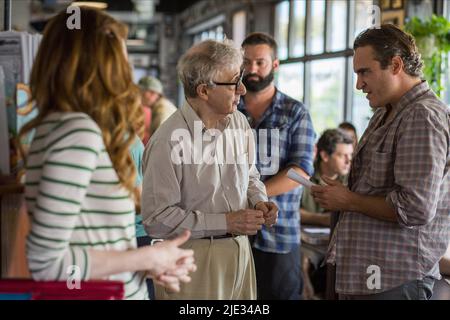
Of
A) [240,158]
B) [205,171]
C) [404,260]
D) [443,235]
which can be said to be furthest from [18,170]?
[443,235]

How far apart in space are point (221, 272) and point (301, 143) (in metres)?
1.01

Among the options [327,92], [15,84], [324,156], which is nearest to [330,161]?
[324,156]

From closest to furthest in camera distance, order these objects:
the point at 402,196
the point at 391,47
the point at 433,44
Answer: the point at 402,196 < the point at 391,47 < the point at 433,44

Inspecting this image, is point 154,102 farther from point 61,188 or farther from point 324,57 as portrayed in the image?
point 61,188

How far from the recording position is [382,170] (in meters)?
1.97

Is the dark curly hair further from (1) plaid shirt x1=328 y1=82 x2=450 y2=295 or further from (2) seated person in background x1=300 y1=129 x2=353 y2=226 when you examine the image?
(2) seated person in background x1=300 y1=129 x2=353 y2=226

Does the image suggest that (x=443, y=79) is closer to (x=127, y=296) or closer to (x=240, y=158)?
(x=240, y=158)

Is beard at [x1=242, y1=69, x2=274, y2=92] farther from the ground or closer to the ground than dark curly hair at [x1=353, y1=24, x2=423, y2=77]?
closer to the ground

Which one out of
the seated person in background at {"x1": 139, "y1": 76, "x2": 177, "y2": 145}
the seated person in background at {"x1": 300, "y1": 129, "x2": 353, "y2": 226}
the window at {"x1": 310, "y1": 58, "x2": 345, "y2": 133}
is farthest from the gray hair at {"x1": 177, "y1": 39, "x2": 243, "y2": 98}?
the window at {"x1": 310, "y1": 58, "x2": 345, "y2": 133}

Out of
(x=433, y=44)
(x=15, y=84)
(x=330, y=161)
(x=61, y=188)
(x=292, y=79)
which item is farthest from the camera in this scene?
(x=292, y=79)

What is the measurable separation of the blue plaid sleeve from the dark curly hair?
33.3 inches

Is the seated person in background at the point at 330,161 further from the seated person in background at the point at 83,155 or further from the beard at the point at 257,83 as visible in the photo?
the seated person in background at the point at 83,155

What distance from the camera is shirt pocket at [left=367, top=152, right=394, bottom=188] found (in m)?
1.96
